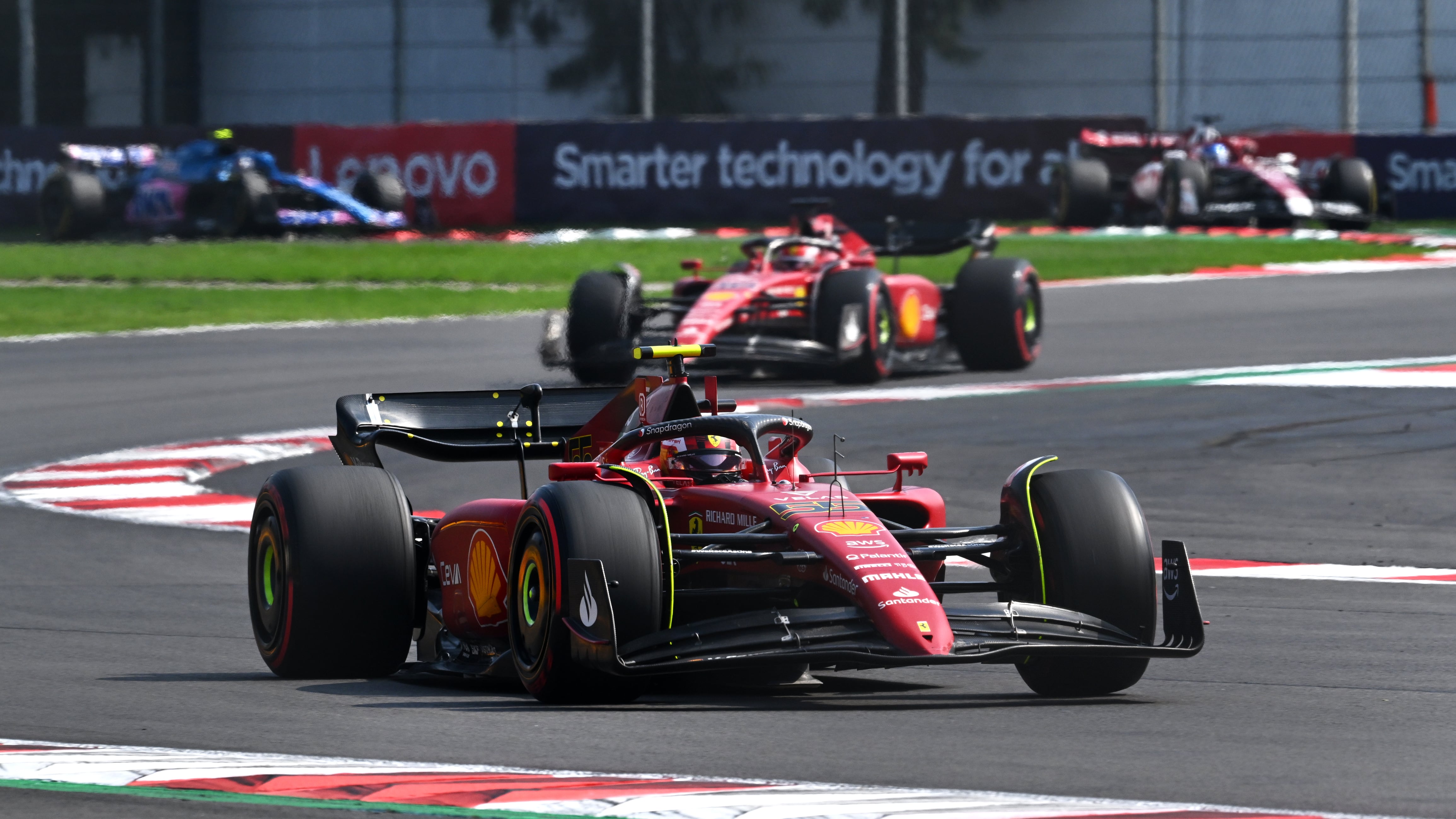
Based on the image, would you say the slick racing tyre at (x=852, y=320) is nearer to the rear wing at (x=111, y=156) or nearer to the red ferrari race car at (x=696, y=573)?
the red ferrari race car at (x=696, y=573)

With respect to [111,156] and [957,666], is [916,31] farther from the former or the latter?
[957,666]

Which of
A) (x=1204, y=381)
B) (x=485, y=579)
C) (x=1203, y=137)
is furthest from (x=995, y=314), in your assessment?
(x=1203, y=137)

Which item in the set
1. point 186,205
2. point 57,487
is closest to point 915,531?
point 57,487

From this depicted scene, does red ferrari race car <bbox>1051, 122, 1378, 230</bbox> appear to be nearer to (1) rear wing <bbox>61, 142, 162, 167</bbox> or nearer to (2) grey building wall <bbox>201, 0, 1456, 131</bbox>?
(2) grey building wall <bbox>201, 0, 1456, 131</bbox>

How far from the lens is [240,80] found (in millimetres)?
37625

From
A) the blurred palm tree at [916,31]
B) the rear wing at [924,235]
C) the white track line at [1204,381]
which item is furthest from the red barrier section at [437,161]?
the white track line at [1204,381]

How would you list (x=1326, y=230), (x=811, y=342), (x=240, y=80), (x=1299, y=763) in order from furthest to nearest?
(x=240, y=80), (x=1326, y=230), (x=811, y=342), (x=1299, y=763)

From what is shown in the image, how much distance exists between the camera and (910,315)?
54.6 feet

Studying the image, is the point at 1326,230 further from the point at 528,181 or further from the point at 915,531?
the point at 915,531

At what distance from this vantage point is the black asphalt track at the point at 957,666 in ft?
17.7

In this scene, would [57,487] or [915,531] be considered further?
[57,487]

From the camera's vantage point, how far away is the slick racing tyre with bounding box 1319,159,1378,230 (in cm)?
2856

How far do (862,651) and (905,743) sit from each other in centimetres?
35

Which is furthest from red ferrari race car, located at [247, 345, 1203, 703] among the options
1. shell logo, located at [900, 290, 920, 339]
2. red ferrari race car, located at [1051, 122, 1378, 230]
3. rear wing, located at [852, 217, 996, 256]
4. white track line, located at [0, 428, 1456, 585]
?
red ferrari race car, located at [1051, 122, 1378, 230]
